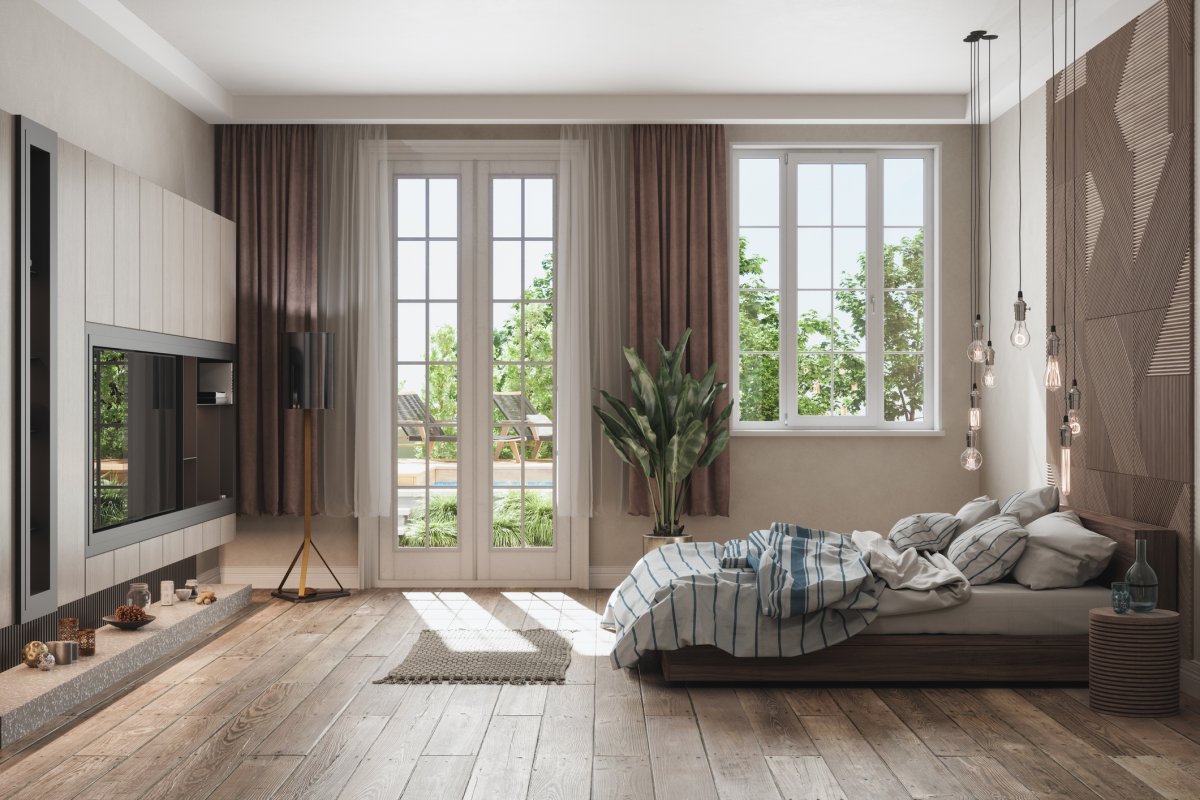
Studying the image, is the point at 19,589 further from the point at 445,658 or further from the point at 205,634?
the point at 445,658

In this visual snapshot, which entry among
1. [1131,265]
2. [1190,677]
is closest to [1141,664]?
[1190,677]

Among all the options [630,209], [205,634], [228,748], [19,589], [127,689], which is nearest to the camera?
[228,748]

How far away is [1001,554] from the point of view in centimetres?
410

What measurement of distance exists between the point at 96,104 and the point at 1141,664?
4.85m

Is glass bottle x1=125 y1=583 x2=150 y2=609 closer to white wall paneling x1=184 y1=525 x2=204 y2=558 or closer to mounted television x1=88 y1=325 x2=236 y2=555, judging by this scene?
mounted television x1=88 y1=325 x2=236 y2=555

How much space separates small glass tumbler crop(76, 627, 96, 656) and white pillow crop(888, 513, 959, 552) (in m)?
3.42

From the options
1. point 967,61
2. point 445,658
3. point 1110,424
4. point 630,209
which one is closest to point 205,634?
point 445,658

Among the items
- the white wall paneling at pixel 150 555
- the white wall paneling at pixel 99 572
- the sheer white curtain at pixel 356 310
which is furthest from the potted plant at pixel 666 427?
the white wall paneling at pixel 99 572

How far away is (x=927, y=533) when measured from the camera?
462cm

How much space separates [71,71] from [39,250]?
1.09m

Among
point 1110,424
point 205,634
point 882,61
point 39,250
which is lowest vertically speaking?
point 205,634

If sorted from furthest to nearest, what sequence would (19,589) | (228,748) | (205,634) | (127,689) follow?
(205,634) → (127,689) → (19,589) → (228,748)

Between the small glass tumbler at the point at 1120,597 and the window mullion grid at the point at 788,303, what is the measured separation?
8.49 feet

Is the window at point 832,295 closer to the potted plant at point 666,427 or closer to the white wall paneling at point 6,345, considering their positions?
the potted plant at point 666,427
